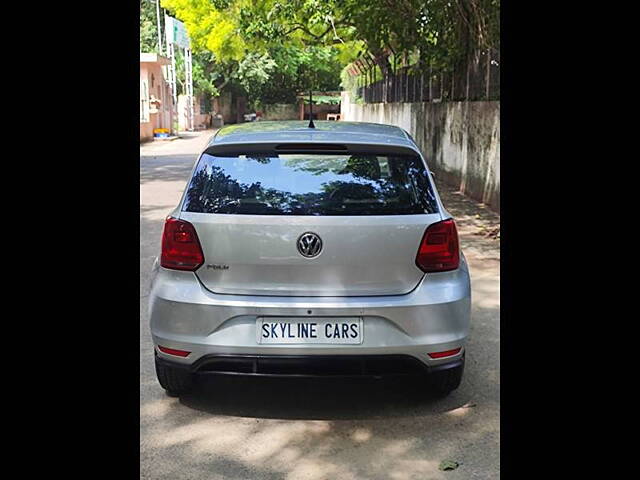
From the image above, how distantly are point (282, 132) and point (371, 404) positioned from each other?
1.67 metres

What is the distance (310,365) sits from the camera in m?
3.91

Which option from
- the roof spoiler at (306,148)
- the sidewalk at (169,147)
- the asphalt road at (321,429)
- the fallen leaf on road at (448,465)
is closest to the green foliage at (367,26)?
the sidewalk at (169,147)

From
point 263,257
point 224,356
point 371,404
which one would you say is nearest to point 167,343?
point 224,356

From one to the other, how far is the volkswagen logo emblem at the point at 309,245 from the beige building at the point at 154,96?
30.2 m

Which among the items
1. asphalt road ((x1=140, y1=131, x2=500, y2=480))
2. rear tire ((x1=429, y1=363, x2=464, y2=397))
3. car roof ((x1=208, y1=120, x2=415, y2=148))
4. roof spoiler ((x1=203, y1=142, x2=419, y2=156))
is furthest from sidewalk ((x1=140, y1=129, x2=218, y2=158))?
rear tire ((x1=429, y1=363, x2=464, y2=397))

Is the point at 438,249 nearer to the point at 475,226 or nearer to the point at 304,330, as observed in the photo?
the point at 304,330

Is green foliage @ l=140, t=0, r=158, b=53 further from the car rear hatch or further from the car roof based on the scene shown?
the car rear hatch

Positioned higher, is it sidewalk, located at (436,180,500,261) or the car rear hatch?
the car rear hatch

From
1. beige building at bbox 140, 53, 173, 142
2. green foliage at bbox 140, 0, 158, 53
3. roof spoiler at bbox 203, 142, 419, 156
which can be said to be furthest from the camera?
green foliage at bbox 140, 0, 158, 53

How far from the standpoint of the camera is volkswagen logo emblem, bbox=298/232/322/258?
386cm

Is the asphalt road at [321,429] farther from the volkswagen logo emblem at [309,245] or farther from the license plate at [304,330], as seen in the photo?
the volkswagen logo emblem at [309,245]

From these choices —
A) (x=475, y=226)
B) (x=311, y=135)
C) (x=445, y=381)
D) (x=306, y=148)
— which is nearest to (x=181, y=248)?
(x=306, y=148)

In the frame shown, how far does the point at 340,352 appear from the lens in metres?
3.88
